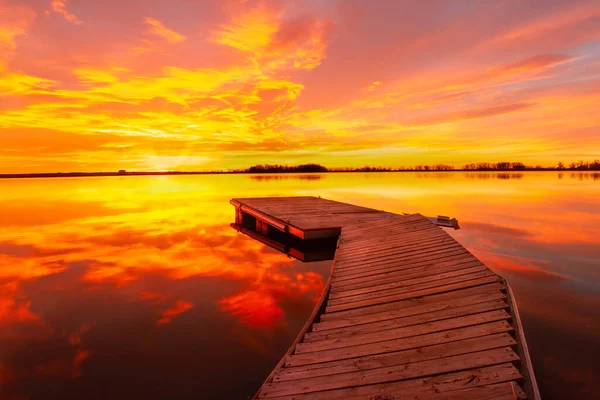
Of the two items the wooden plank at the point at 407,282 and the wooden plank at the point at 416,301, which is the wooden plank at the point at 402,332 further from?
the wooden plank at the point at 407,282

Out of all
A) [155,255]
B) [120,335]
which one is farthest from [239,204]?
[120,335]

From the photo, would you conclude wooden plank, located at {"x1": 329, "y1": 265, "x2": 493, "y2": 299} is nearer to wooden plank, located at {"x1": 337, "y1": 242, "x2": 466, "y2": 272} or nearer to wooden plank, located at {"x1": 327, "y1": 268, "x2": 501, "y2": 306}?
wooden plank, located at {"x1": 327, "y1": 268, "x2": 501, "y2": 306}

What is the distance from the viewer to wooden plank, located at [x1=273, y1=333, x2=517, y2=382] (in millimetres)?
3752

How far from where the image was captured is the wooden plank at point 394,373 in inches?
137

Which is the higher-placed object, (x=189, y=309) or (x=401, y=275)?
(x=401, y=275)

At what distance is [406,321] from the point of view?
15.6 feet

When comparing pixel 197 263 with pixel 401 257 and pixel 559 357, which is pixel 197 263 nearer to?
pixel 401 257

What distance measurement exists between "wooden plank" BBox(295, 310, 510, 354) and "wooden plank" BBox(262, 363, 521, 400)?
870mm

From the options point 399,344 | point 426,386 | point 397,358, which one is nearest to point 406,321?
point 399,344

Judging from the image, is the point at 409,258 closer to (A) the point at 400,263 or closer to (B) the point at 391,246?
(A) the point at 400,263

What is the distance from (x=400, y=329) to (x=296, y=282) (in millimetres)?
6256

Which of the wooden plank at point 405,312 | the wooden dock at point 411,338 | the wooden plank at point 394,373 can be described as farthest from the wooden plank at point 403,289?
the wooden plank at point 394,373

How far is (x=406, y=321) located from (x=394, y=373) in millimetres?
1282

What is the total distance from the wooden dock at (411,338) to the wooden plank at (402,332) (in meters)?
0.01
